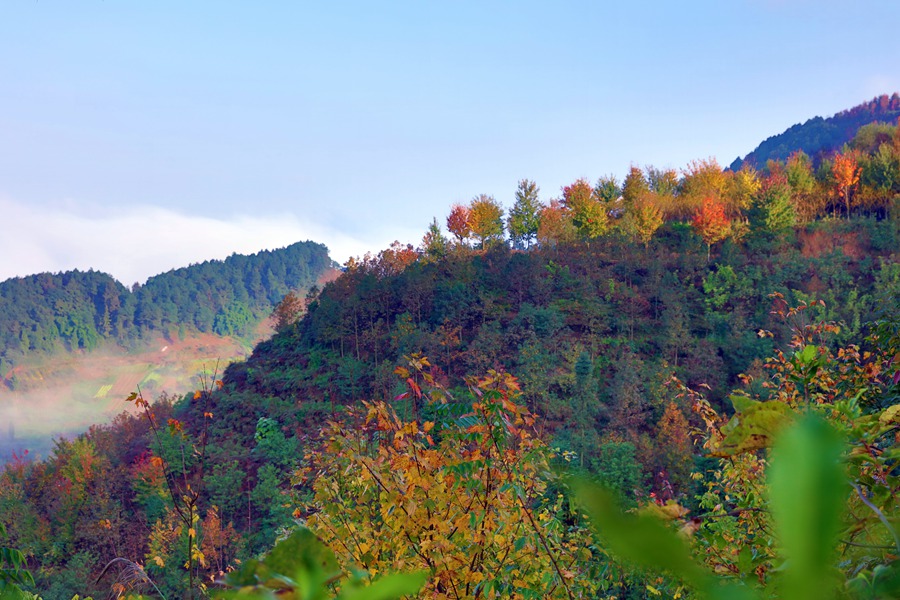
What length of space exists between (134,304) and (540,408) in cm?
4857

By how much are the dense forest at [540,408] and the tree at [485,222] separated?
9cm

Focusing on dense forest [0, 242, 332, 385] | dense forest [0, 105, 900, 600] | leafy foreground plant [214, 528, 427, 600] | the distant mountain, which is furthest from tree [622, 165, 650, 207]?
dense forest [0, 242, 332, 385]

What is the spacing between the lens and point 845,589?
1.61 feet

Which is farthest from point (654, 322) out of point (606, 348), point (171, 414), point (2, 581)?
point (2, 581)

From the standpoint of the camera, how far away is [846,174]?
834 inches

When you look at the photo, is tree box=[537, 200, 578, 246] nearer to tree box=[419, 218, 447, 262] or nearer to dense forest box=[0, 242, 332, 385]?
tree box=[419, 218, 447, 262]

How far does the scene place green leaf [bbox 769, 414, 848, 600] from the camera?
0.11 m

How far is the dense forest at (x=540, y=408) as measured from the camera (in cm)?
75

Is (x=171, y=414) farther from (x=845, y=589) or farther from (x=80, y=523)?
(x=845, y=589)

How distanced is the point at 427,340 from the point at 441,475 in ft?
46.1

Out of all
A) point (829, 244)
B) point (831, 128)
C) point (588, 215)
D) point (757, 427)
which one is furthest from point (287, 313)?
point (831, 128)

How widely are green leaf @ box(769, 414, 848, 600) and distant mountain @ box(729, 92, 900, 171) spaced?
2088 inches

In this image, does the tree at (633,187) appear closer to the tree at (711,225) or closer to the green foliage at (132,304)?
the tree at (711,225)

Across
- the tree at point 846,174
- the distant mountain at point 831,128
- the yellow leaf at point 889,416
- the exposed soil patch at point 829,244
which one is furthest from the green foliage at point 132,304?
the yellow leaf at point 889,416
